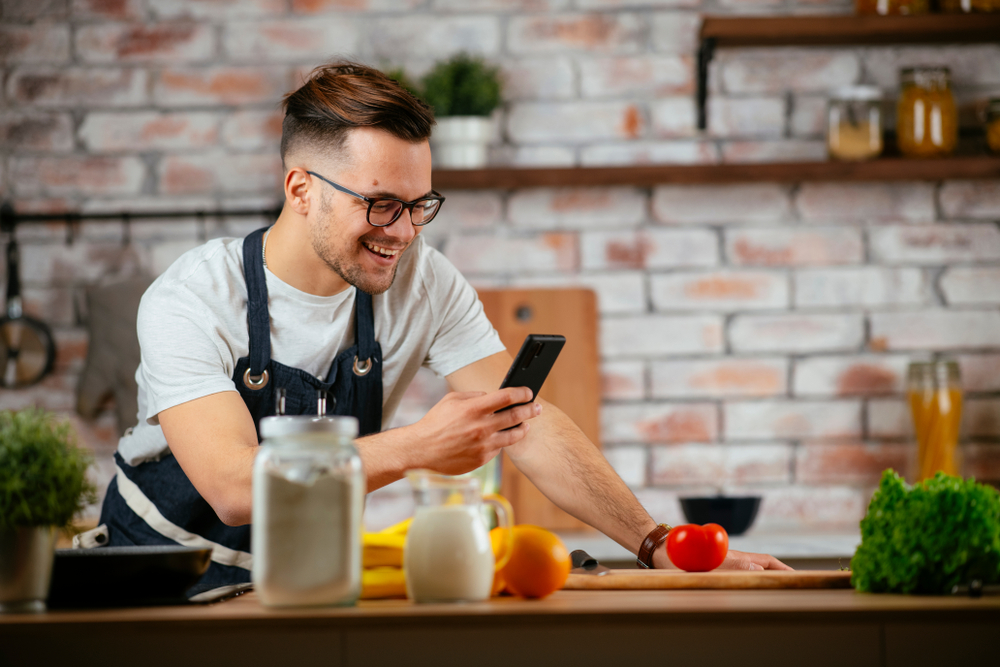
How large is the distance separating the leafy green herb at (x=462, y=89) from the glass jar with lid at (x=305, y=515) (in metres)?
1.57

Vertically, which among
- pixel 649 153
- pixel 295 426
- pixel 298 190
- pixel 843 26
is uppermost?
pixel 843 26

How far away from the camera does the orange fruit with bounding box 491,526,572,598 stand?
2.84 ft

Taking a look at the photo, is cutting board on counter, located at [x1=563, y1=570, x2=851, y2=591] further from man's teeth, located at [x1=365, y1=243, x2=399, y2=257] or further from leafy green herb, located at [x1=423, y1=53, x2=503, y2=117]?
leafy green herb, located at [x1=423, y1=53, x2=503, y2=117]

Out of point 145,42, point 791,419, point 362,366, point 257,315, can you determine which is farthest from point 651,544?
point 145,42

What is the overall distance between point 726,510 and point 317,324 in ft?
3.16

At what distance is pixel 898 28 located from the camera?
7.25ft

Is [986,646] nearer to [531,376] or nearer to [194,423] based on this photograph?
[531,376]

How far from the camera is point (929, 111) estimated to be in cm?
221

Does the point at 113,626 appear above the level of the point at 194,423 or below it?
below

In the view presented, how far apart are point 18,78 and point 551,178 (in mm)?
1383

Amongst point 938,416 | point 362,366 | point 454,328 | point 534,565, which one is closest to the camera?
point 534,565

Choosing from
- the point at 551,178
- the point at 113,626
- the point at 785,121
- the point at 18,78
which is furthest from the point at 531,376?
the point at 18,78

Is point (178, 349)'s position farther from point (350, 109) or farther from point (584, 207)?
point (584, 207)

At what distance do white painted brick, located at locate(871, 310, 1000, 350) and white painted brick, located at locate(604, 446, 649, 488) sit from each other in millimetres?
642
